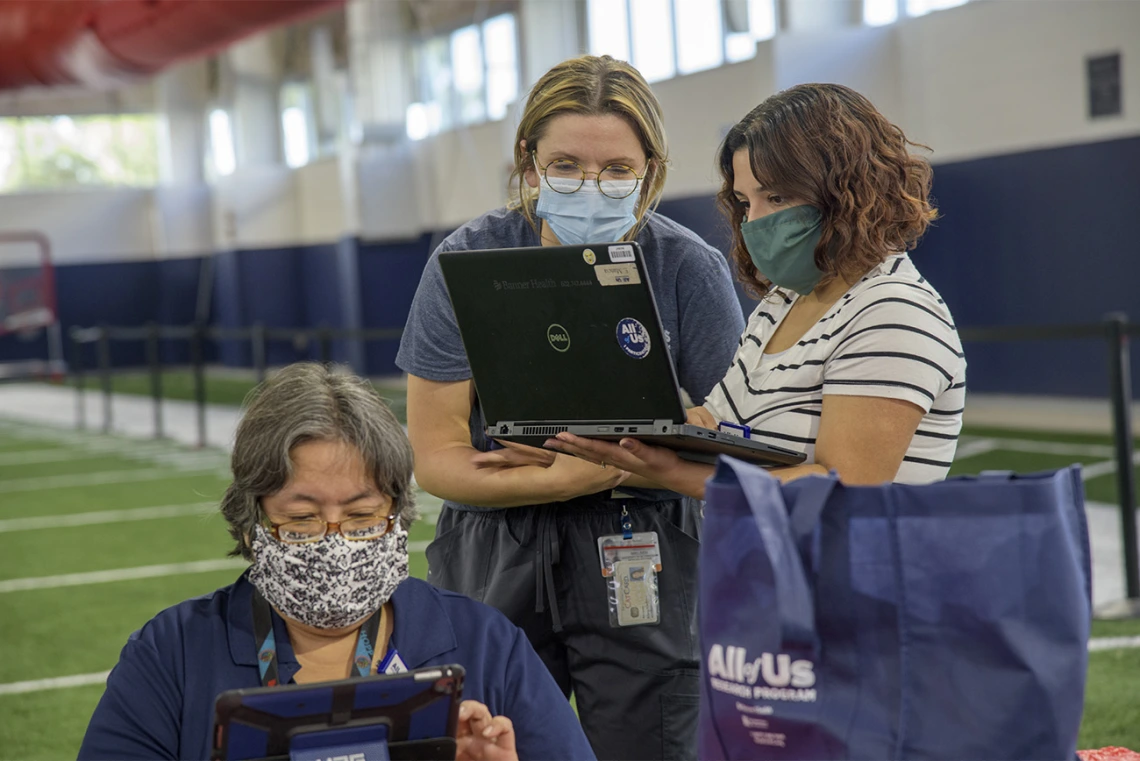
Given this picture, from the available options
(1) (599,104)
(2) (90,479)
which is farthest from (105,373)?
(1) (599,104)

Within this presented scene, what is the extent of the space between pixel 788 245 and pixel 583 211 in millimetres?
451

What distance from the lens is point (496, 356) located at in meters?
1.86

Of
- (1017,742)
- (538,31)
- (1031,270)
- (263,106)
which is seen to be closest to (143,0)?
(538,31)

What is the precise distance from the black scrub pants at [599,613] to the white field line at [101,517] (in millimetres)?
6004

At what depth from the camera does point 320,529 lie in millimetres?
1673

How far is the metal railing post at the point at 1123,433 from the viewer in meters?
4.55

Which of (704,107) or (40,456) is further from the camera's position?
(704,107)

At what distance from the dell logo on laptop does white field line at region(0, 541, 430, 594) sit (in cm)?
458

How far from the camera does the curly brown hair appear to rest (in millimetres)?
1716

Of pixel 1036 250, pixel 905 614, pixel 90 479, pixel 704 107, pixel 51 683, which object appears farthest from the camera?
pixel 704 107

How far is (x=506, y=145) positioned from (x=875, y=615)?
1433 cm

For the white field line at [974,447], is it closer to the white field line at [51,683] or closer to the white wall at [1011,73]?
the white wall at [1011,73]

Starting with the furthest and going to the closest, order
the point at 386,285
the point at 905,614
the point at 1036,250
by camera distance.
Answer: the point at 386,285
the point at 1036,250
the point at 905,614

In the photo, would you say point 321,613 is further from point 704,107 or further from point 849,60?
point 704,107
